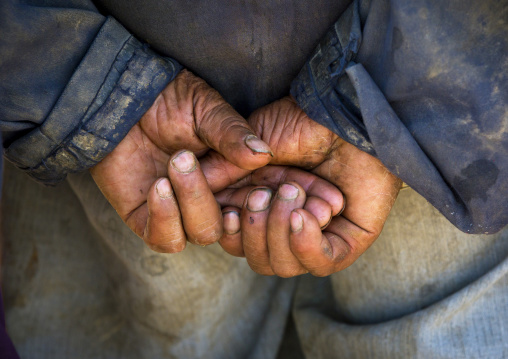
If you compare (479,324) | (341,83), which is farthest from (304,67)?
(479,324)

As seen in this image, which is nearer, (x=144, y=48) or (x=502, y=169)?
(x=502, y=169)

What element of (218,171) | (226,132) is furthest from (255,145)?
(218,171)

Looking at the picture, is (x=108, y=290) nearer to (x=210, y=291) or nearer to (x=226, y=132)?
(x=210, y=291)

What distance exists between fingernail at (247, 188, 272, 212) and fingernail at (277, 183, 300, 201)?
0.04 metres

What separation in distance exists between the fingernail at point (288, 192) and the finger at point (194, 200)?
0.12 meters

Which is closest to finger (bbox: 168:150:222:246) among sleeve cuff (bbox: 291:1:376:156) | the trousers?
sleeve cuff (bbox: 291:1:376:156)

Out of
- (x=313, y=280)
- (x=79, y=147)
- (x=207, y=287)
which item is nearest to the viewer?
(x=79, y=147)

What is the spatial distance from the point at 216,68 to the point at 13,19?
0.38 metres

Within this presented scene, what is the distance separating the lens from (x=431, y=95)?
2.72 ft

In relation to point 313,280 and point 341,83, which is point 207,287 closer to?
point 313,280

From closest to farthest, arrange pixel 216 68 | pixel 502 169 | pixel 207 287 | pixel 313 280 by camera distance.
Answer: pixel 502 169 < pixel 216 68 < pixel 207 287 < pixel 313 280

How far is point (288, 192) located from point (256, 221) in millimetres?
88

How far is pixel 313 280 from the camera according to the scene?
5.21 ft

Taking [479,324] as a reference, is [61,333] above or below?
below
